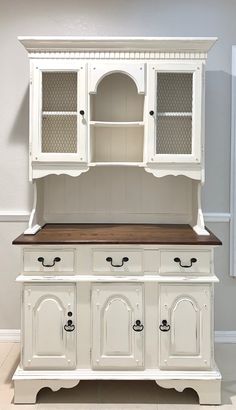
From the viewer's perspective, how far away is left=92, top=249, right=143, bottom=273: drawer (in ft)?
7.27

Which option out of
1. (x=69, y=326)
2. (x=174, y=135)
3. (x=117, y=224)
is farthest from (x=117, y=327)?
(x=174, y=135)

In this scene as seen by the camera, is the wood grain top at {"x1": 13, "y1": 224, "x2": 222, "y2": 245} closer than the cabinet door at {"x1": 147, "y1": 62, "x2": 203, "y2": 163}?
Yes

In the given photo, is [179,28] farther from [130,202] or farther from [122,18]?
[130,202]

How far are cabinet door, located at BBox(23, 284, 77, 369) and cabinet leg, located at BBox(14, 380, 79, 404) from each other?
0.07 meters

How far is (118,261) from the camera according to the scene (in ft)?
7.29

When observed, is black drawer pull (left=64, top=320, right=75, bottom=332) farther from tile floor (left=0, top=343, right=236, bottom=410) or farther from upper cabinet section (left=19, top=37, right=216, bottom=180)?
upper cabinet section (left=19, top=37, right=216, bottom=180)

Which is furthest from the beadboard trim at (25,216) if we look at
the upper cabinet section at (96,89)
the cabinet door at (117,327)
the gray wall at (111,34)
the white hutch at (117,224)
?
the cabinet door at (117,327)

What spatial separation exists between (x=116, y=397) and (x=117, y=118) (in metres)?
1.61

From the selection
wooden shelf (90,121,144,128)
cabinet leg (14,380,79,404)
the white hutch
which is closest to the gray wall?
the white hutch

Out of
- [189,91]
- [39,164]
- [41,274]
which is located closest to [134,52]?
[189,91]

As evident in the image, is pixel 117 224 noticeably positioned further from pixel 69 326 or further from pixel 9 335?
pixel 9 335

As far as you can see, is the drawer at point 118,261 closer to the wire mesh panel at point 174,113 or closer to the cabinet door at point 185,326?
the cabinet door at point 185,326

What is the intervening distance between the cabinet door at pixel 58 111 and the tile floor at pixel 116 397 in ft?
4.12

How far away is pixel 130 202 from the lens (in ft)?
9.20
